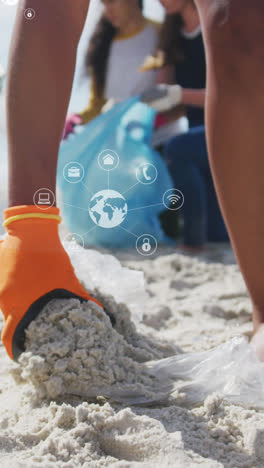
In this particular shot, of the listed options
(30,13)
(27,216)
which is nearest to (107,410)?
(27,216)

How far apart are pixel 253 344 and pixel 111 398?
30cm

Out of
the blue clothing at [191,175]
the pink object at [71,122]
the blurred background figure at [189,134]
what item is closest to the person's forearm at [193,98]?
the blurred background figure at [189,134]

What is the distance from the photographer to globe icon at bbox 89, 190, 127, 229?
3.05ft

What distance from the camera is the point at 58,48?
82cm

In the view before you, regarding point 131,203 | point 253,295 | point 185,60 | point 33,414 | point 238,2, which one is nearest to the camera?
point 33,414

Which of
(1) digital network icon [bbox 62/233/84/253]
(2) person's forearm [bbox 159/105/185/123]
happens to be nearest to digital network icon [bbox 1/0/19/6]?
(1) digital network icon [bbox 62/233/84/253]

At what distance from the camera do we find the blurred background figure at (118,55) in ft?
7.33

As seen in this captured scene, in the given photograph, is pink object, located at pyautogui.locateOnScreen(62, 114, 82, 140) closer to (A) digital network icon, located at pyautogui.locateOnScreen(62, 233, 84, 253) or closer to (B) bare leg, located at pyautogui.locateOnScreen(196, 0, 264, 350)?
(A) digital network icon, located at pyautogui.locateOnScreen(62, 233, 84, 253)

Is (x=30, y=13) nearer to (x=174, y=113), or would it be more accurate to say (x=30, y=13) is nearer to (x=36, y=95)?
(x=36, y=95)

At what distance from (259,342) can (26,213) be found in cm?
46

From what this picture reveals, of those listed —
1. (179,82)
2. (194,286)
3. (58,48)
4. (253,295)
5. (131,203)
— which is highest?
(179,82)

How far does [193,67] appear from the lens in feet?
7.64

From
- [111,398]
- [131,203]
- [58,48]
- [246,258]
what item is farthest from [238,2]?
[111,398]

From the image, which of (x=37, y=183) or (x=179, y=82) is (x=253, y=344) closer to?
(x=37, y=183)
